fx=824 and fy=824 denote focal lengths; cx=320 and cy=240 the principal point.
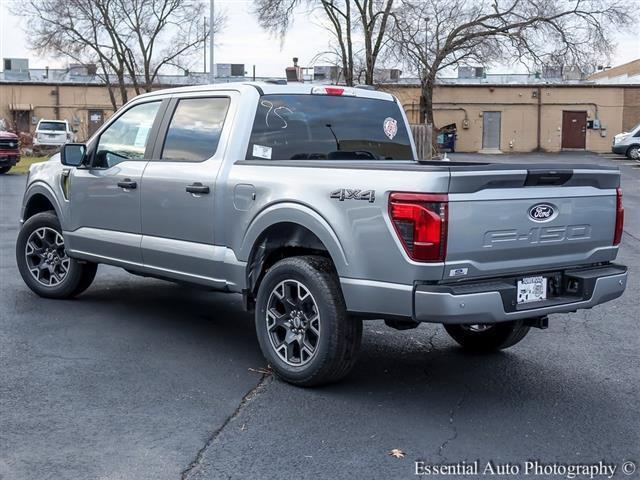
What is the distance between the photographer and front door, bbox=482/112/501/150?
1949 inches

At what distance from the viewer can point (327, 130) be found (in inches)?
249

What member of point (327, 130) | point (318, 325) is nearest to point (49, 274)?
point (327, 130)

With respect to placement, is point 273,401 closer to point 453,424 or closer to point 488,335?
point 453,424

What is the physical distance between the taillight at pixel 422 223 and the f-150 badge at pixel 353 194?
165mm

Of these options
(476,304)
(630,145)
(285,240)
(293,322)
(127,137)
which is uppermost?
(630,145)

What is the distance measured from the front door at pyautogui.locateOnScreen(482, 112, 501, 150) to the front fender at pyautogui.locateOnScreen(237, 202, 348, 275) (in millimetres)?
45720

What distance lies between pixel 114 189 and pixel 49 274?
1543 mm

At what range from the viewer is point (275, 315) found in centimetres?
545

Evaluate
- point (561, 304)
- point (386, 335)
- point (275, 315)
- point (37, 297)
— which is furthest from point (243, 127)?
point (37, 297)

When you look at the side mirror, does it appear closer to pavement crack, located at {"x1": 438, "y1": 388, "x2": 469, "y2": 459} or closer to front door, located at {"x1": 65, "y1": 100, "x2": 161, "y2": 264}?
front door, located at {"x1": 65, "y1": 100, "x2": 161, "y2": 264}

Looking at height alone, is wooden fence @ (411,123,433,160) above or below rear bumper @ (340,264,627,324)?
above

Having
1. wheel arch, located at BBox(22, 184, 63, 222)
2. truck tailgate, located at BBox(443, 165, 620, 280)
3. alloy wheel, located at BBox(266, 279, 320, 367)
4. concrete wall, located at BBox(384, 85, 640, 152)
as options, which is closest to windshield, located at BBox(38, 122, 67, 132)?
concrete wall, located at BBox(384, 85, 640, 152)

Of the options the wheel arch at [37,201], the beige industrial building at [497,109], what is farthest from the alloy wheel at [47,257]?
the beige industrial building at [497,109]

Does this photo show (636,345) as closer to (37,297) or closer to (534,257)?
(534,257)
